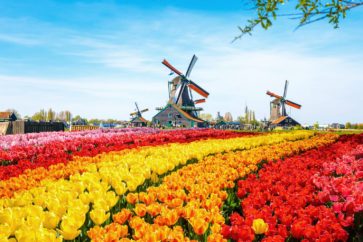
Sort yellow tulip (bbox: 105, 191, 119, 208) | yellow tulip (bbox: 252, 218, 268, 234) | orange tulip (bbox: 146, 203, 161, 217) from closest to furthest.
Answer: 1. yellow tulip (bbox: 252, 218, 268, 234)
2. orange tulip (bbox: 146, 203, 161, 217)
3. yellow tulip (bbox: 105, 191, 119, 208)

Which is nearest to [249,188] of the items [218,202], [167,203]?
[218,202]

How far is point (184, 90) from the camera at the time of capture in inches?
1864

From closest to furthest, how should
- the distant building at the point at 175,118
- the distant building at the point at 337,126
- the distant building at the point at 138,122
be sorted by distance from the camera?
the distant building at the point at 175,118 < the distant building at the point at 337,126 < the distant building at the point at 138,122

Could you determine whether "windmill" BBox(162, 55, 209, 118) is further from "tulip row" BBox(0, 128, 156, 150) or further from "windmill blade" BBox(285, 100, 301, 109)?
"tulip row" BBox(0, 128, 156, 150)

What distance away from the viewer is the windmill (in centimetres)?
4691

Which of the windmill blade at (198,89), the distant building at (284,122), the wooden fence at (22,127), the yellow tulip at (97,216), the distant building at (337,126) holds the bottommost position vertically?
the yellow tulip at (97,216)

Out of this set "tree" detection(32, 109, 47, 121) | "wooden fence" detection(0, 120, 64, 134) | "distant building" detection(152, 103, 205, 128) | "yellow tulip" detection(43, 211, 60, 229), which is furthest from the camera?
"tree" detection(32, 109, 47, 121)

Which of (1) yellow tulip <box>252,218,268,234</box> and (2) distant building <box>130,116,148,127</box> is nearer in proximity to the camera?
(1) yellow tulip <box>252,218,268,234</box>

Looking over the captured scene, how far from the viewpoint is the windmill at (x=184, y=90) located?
154 ft

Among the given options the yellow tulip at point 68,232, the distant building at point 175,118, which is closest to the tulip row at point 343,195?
the yellow tulip at point 68,232

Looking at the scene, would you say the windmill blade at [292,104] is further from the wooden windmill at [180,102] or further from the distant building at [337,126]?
the wooden windmill at [180,102]

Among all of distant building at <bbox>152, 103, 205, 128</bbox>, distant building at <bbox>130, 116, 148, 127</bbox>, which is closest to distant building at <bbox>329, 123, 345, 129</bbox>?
distant building at <bbox>152, 103, 205, 128</bbox>

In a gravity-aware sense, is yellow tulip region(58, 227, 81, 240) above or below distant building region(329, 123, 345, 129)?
below

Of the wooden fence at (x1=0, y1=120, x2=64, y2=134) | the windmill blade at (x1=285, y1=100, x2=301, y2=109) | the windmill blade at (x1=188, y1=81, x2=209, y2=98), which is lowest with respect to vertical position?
the wooden fence at (x1=0, y1=120, x2=64, y2=134)
